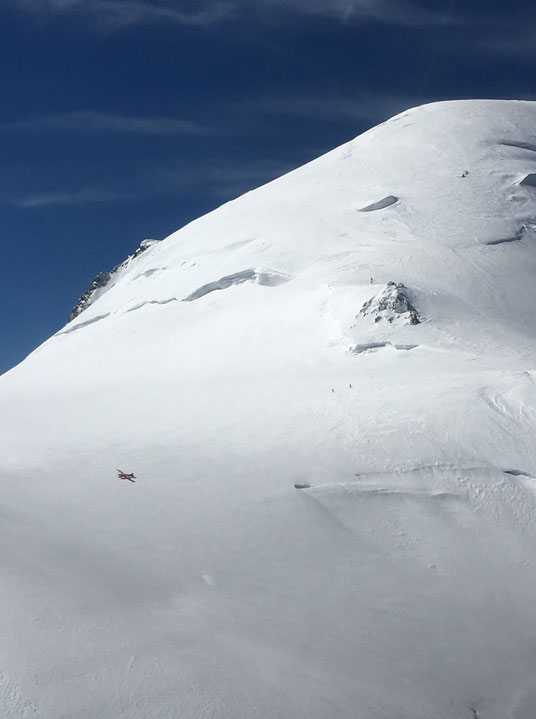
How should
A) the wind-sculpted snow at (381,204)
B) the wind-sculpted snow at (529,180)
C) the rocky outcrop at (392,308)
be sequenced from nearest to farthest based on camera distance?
the rocky outcrop at (392,308) → the wind-sculpted snow at (381,204) → the wind-sculpted snow at (529,180)

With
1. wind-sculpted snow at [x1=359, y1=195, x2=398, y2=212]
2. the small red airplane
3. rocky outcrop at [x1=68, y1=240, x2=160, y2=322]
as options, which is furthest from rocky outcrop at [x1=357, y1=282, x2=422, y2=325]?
rocky outcrop at [x1=68, y1=240, x2=160, y2=322]

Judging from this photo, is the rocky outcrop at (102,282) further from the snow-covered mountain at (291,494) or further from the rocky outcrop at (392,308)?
the rocky outcrop at (392,308)

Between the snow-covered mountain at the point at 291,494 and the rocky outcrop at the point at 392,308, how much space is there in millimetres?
71

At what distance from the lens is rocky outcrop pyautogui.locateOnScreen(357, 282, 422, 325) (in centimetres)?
2284

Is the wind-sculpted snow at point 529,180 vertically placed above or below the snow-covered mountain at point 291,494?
above

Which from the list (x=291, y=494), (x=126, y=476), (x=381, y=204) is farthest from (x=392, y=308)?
(x=381, y=204)

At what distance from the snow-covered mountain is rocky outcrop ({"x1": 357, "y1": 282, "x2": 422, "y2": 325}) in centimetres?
7

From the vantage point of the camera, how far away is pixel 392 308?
912 inches

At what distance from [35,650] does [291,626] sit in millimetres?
3778

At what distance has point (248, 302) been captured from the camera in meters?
27.4

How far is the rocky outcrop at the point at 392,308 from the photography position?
74.9ft

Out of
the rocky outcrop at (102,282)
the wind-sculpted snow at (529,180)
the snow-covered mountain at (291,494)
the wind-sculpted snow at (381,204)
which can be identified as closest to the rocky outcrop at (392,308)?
the snow-covered mountain at (291,494)

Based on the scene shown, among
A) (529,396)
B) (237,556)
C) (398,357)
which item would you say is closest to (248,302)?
(398,357)

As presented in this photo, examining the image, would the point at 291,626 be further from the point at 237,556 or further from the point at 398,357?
the point at 398,357
